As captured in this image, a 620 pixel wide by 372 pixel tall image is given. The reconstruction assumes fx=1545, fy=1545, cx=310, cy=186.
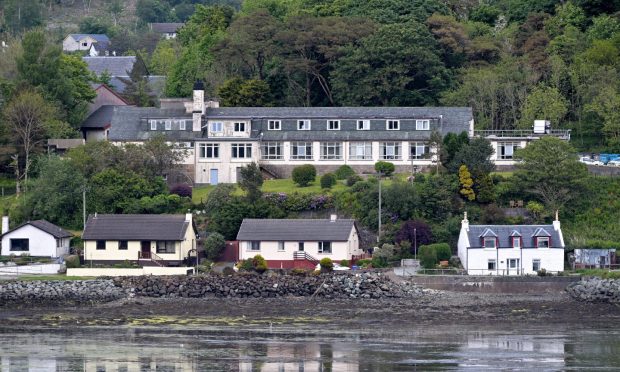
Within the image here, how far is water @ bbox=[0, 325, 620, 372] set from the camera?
52094 mm

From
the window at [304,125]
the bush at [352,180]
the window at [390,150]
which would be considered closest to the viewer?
the bush at [352,180]

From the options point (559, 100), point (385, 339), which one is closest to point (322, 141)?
point (559, 100)

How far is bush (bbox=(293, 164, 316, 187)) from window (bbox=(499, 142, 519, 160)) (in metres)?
10.3

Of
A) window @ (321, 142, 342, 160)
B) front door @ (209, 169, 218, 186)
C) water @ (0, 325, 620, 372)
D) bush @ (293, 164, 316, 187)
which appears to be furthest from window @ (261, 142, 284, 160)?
water @ (0, 325, 620, 372)

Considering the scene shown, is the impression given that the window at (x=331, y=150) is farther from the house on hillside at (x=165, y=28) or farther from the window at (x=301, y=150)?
the house on hillside at (x=165, y=28)

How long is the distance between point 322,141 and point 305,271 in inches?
609

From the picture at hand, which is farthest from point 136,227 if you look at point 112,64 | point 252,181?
point 112,64

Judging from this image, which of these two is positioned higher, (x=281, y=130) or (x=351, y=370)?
(x=281, y=130)

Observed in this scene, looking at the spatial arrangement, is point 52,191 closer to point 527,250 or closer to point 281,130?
point 281,130

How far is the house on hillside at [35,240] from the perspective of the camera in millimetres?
72938

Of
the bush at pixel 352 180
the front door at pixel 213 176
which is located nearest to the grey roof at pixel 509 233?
the bush at pixel 352 180

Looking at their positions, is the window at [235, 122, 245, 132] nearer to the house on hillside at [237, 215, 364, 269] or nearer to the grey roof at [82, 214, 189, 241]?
the grey roof at [82, 214, 189, 241]

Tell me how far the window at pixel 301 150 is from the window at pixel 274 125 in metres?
1.43

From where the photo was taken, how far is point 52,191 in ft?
252
